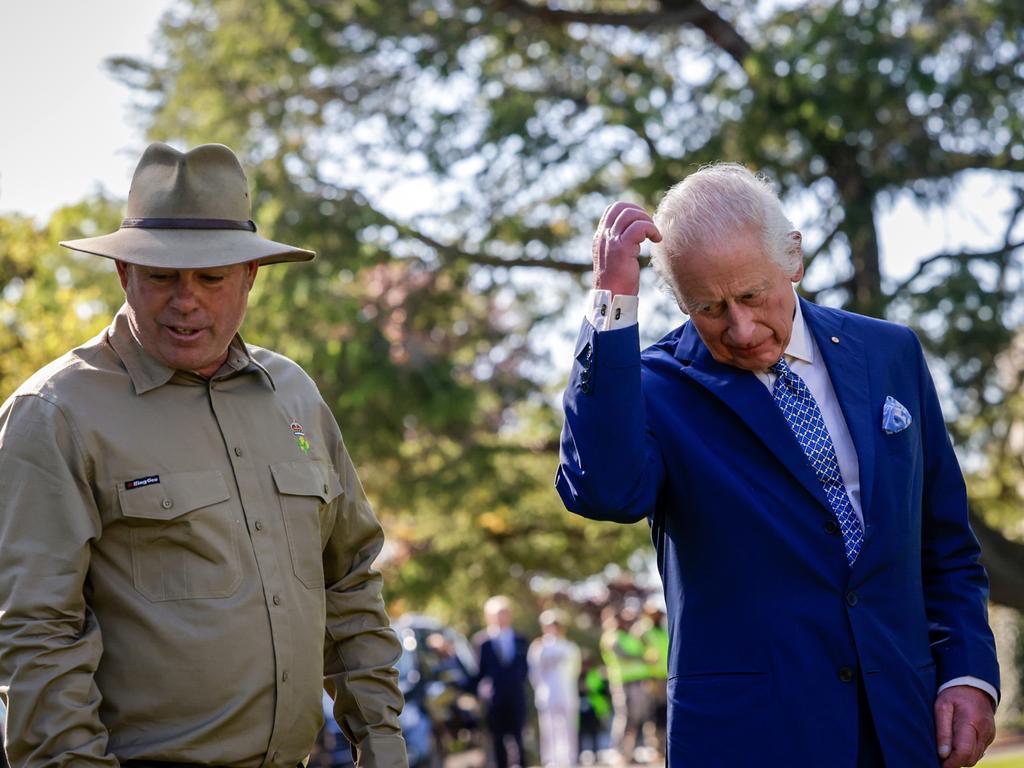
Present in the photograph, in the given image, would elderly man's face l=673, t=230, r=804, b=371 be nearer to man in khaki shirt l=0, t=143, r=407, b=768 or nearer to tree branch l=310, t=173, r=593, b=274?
man in khaki shirt l=0, t=143, r=407, b=768

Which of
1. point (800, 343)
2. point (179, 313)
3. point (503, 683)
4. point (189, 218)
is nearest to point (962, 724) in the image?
point (800, 343)

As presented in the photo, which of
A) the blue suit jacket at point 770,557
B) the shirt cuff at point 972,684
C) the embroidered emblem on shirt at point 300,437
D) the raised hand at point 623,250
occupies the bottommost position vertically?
the shirt cuff at point 972,684

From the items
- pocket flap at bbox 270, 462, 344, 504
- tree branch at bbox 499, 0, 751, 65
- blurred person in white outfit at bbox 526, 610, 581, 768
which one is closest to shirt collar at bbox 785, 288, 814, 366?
pocket flap at bbox 270, 462, 344, 504

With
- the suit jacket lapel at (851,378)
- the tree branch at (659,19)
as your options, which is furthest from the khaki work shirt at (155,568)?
the tree branch at (659,19)

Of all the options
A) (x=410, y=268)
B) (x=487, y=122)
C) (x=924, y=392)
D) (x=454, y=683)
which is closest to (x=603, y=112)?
(x=487, y=122)

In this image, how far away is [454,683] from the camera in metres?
16.1

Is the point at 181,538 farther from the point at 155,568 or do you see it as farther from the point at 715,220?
the point at 715,220

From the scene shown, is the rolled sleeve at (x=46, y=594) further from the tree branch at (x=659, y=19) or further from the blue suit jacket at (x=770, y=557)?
the tree branch at (x=659, y=19)

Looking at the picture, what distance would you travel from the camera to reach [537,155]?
13648mm

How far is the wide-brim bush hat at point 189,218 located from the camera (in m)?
3.37

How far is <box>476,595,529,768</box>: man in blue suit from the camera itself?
1509 centimetres

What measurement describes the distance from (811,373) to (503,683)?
1202 cm

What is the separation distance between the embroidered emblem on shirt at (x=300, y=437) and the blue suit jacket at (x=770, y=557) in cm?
67

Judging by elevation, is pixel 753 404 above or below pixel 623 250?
below
